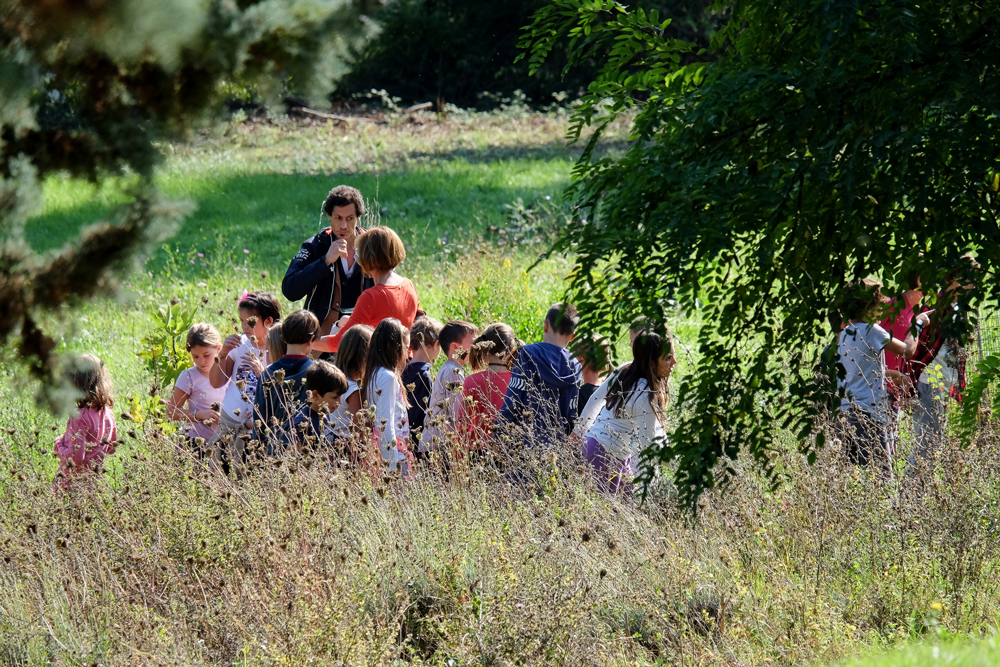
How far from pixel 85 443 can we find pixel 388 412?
1.51m

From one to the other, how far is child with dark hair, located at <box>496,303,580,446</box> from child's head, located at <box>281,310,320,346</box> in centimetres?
111

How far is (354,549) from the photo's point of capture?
4234 millimetres

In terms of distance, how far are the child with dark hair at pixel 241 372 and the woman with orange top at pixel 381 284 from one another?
0.62 m

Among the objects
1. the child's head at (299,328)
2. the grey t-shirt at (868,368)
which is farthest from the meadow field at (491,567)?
the child's head at (299,328)

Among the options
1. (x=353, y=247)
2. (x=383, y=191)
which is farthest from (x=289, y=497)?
(x=383, y=191)

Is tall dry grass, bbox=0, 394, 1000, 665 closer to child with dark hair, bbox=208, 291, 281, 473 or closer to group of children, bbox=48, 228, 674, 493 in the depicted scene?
group of children, bbox=48, 228, 674, 493

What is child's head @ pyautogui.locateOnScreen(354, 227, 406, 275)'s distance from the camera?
5.51 metres

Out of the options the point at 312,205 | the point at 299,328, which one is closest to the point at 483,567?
the point at 299,328

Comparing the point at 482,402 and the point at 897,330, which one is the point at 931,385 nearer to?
the point at 897,330

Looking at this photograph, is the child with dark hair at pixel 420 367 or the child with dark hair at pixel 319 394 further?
the child with dark hair at pixel 420 367

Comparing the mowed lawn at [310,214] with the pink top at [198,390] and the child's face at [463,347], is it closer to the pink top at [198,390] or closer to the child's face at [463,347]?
the pink top at [198,390]

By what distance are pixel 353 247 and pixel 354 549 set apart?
8.32 ft

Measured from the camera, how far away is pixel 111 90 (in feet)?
7.34

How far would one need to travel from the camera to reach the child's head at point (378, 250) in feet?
18.1
